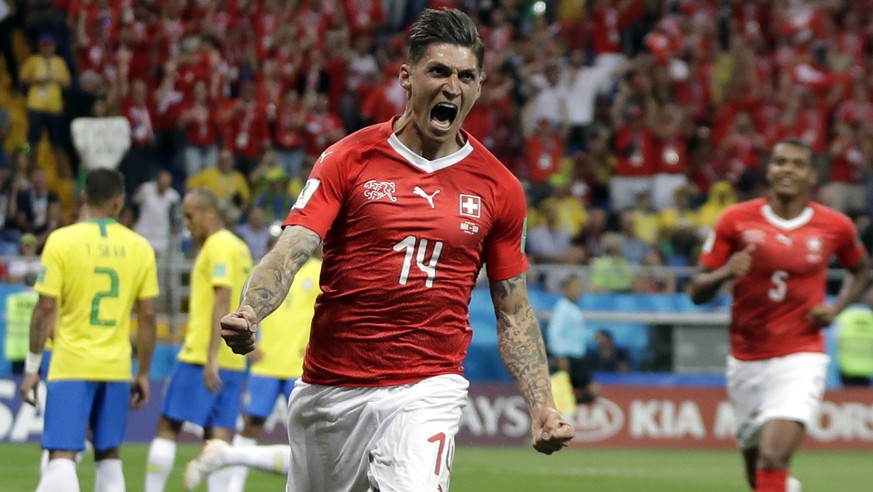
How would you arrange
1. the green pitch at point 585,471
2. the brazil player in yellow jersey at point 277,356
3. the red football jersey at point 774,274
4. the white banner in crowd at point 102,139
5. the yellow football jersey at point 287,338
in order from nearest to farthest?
the red football jersey at point 774,274 → the brazil player in yellow jersey at point 277,356 → the yellow football jersey at point 287,338 → the green pitch at point 585,471 → the white banner in crowd at point 102,139

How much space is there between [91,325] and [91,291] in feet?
0.69

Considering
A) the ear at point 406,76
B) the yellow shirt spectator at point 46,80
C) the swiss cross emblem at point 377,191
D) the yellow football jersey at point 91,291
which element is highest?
the yellow shirt spectator at point 46,80

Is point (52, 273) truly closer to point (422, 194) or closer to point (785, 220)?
point (422, 194)

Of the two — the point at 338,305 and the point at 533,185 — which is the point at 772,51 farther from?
the point at 338,305

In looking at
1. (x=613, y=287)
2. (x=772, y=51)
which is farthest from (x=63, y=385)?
(x=772, y=51)

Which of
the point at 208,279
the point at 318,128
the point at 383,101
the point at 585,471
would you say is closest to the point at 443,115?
the point at 208,279

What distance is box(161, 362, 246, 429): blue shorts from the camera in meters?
10.4

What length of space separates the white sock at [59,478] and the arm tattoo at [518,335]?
3.54 metres

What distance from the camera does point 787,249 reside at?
368 inches

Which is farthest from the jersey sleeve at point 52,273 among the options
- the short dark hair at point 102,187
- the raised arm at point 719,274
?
the raised arm at point 719,274

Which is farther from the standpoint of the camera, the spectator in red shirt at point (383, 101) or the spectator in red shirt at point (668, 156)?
the spectator in red shirt at point (668, 156)

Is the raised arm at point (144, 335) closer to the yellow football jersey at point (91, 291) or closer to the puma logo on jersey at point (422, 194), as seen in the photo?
the yellow football jersey at point (91, 291)

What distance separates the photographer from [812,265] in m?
9.38

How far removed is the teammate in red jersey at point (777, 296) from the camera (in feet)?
29.7
